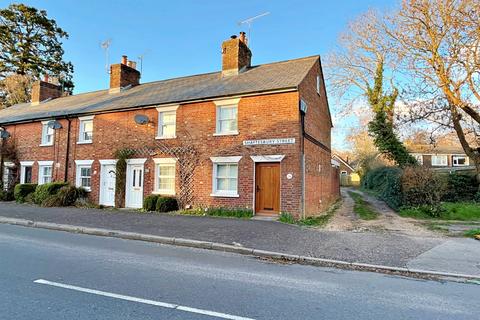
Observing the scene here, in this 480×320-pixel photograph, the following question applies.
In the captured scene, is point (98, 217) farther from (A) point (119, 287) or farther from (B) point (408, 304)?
(B) point (408, 304)

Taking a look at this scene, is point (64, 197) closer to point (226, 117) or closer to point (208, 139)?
point (208, 139)

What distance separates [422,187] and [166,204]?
12.0m

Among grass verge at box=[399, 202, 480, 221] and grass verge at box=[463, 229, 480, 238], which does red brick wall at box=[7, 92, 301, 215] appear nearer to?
grass verge at box=[463, 229, 480, 238]

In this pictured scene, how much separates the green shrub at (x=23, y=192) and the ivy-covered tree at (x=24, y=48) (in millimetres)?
19130

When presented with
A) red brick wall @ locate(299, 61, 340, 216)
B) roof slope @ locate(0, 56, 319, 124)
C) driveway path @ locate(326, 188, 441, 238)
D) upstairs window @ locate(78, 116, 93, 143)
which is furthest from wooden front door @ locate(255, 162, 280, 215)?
upstairs window @ locate(78, 116, 93, 143)

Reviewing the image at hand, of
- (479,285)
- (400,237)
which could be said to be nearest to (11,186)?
(400,237)

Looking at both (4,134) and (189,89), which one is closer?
(189,89)

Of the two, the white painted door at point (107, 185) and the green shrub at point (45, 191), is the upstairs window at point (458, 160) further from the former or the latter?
the green shrub at point (45, 191)

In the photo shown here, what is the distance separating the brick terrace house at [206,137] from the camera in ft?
43.0

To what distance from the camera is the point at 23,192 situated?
18203 mm

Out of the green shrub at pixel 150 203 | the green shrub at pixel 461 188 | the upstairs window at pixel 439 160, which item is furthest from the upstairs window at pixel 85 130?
the upstairs window at pixel 439 160

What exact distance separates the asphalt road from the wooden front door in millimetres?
6006

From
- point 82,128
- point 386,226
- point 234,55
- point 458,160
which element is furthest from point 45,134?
point 458,160

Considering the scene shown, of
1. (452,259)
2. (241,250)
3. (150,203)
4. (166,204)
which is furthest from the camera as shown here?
(150,203)
